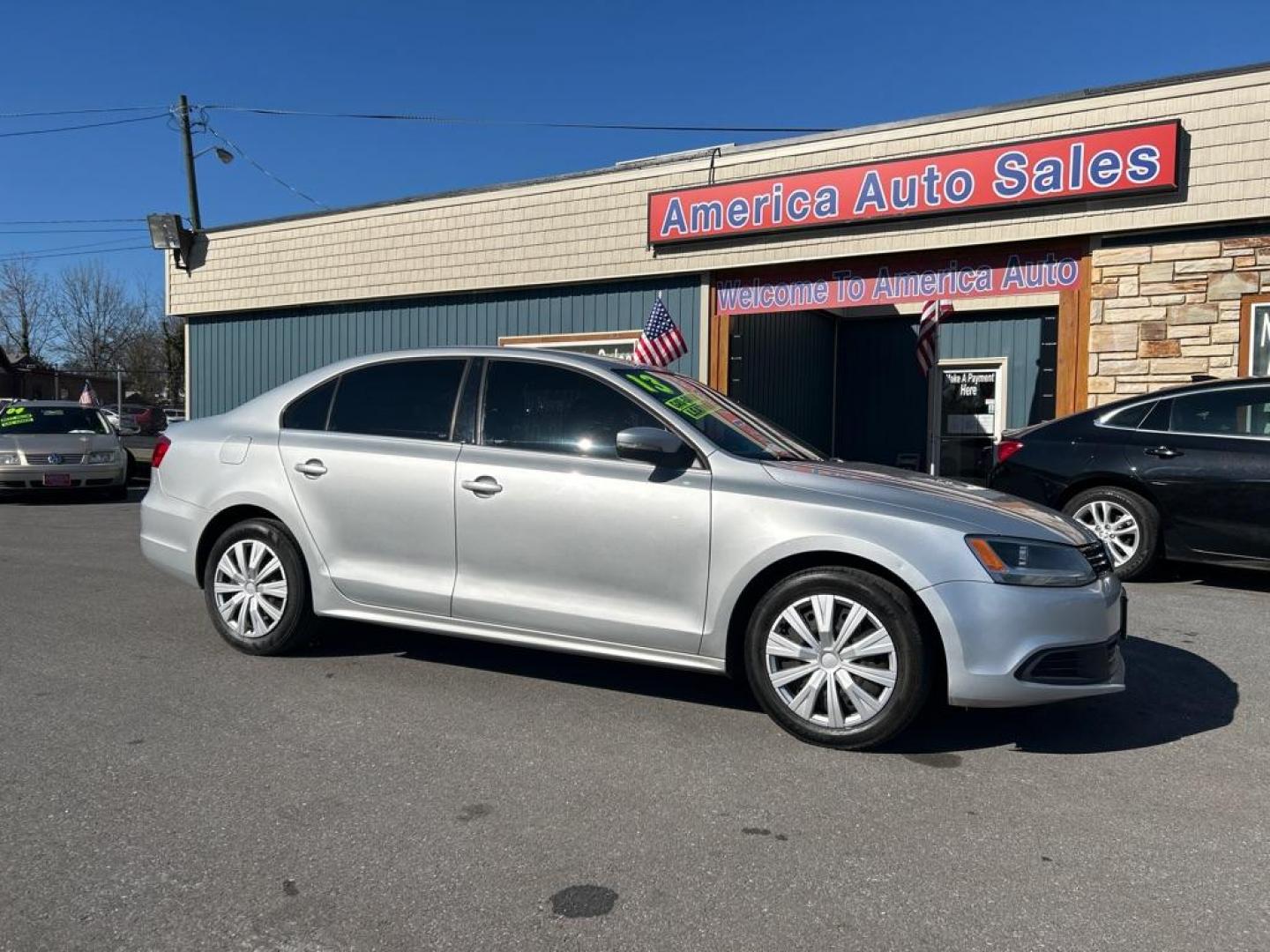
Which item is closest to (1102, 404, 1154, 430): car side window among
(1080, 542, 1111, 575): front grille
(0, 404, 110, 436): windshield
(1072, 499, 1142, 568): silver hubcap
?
(1072, 499, 1142, 568): silver hubcap

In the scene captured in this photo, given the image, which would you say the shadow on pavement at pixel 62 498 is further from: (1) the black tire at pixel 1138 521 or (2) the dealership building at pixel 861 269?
(1) the black tire at pixel 1138 521

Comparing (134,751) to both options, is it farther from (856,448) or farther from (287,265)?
(287,265)

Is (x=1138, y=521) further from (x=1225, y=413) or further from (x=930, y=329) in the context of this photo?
(x=930, y=329)

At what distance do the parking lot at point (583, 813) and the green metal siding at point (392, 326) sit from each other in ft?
23.8

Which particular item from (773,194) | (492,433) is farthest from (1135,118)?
(492,433)

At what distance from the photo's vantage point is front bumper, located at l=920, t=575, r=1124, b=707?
3568 millimetres

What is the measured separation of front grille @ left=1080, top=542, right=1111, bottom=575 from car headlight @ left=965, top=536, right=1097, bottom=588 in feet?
0.54

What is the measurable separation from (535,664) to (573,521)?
1.12 meters

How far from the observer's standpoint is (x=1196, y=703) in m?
4.42

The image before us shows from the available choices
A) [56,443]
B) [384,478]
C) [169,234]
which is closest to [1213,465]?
[384,478]

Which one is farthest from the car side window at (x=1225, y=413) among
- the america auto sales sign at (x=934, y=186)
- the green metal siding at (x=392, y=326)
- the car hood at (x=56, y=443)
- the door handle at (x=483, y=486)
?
the car hood at (x=56, y=443)

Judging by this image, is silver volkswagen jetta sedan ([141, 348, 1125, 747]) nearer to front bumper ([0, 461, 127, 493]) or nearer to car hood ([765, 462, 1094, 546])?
car hood ([765, 462, 1094, 546])

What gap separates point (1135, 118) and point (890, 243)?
268 centimetres

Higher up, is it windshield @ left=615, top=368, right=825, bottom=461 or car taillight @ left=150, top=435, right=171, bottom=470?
windshield @ left=615, top=368, right=825, bottom=461
